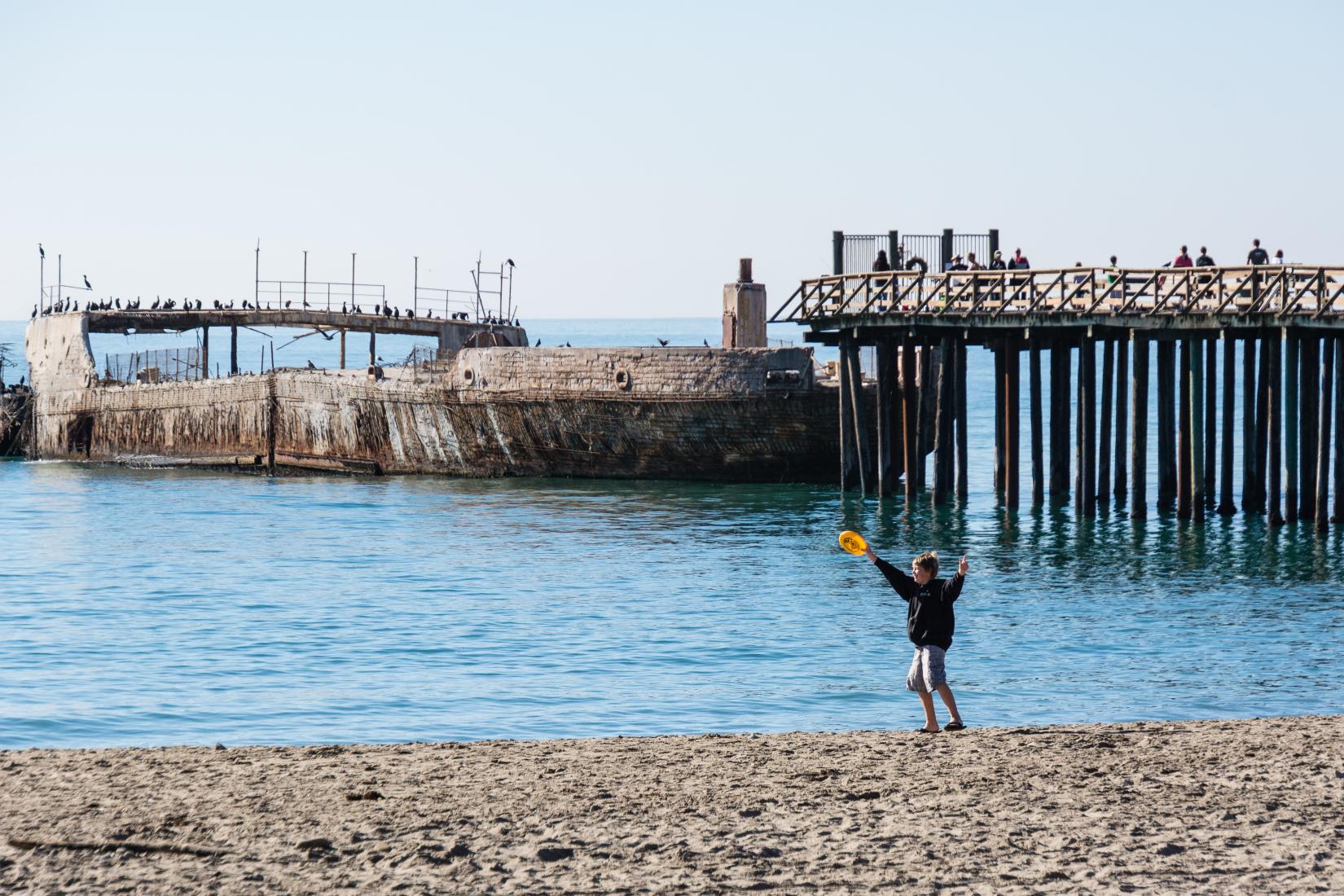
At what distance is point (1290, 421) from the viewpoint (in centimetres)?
3384

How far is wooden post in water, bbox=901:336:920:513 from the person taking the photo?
4141 cm

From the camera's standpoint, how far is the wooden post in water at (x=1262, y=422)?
3478cm

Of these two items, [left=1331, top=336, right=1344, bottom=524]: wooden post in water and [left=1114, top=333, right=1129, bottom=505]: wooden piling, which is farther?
[left=1114, top=333, right=1129, bottom=505]: wooden piling

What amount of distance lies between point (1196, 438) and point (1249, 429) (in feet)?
4.02

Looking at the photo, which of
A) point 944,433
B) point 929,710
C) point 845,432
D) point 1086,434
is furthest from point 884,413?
point 929,710

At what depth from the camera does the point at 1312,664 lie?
21422 millimetres

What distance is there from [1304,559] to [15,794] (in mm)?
24789

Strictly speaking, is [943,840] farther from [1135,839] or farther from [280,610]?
[280,610]

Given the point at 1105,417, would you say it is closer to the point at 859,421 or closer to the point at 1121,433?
the point at 1121,433

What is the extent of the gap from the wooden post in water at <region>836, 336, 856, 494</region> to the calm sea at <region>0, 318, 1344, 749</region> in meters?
1.23

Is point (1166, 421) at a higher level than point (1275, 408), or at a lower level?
lower

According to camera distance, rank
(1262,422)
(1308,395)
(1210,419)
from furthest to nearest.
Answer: (1210,419) → (1262,422) → (1308,395)

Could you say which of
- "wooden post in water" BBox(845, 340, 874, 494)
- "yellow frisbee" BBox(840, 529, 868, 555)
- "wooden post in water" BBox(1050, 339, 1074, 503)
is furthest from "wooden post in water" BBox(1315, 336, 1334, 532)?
"yellow frisbee" BBox(840, 529, 868, 555)

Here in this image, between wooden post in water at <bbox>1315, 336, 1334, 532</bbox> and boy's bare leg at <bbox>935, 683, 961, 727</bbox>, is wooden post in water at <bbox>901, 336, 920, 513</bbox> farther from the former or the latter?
boy's bare leg at <bbox>935, 683, 961, 727</bbox>
